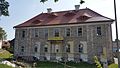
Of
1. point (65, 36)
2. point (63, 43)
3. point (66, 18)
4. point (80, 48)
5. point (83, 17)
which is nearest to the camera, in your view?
point (80, 48)

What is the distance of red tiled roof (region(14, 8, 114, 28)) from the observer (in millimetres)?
32775

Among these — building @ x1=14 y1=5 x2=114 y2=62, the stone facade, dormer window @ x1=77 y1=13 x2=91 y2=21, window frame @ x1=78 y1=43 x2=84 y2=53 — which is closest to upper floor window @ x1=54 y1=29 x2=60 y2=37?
building @ x1=14 y1=5 x2=114 y2=62

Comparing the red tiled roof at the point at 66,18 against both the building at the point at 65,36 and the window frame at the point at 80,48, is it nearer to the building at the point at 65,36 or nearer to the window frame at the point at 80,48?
the building at the point at 65,36

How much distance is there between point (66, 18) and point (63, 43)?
434cm

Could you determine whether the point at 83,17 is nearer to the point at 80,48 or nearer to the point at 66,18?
the point at 66,18

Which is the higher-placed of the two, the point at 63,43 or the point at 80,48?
the point at 63,43

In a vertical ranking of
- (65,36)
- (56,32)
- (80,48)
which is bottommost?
(80,48)

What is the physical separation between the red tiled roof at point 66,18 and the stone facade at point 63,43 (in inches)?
25.4

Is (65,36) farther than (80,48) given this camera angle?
Yes

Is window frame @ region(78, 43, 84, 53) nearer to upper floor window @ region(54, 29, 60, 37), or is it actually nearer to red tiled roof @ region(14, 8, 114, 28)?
red tiled roof @ region(14, 8, 114, 28)

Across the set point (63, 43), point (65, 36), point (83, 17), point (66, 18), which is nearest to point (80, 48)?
point (63, 43)

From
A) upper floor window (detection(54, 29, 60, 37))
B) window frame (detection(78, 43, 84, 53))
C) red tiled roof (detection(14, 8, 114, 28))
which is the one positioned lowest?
window frame (detection(78, 43, 84, 53))

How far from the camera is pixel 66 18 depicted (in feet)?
118

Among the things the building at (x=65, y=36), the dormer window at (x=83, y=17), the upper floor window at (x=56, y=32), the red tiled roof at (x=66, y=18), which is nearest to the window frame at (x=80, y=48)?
the building at (x=65, y=36)
